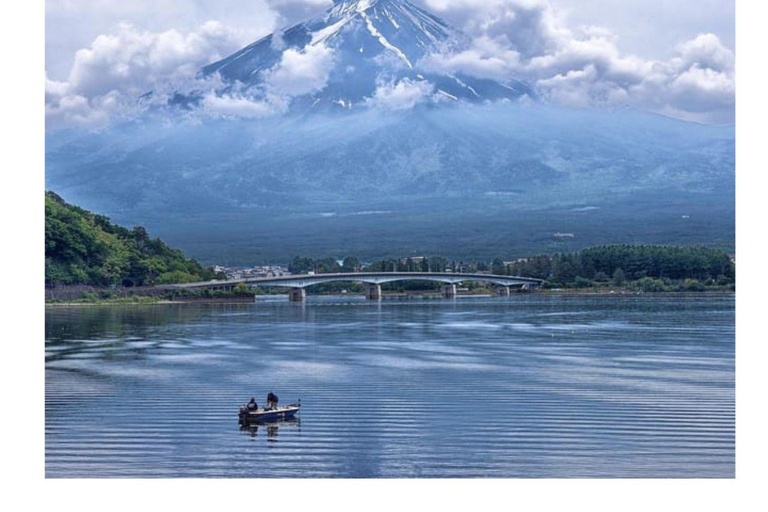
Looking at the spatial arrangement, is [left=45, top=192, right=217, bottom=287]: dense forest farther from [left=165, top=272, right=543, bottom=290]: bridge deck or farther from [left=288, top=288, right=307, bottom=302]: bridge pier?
[left=288, top=288, right=307, bottom=302]: bridge pier

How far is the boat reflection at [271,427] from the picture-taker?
1728 cm

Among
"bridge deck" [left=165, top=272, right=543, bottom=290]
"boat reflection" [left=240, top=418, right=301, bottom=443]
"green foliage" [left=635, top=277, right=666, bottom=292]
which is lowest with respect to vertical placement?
"boat reflection" [left=240, top=418, right=301, bottom=443]

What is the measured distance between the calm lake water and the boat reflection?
0.07 m

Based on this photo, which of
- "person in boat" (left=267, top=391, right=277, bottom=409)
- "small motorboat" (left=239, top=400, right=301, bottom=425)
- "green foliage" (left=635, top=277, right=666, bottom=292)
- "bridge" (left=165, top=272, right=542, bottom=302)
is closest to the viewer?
"small motorboat" (left=239, top=400, right=301, bottom=425)

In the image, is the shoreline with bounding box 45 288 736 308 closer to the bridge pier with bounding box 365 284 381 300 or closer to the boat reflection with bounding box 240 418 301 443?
the bridge pier with bounding box 365 284 381 300

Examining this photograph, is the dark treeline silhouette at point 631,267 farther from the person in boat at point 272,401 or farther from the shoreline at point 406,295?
the person in boat at point 272,401

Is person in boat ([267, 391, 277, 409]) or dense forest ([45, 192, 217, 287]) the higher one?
dense forest ([45, 192, 217, 287])

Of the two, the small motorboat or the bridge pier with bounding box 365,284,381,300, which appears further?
the bridge pier with bounding box 365,284,381,300

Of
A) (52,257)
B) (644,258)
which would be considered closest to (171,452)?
(52,257)

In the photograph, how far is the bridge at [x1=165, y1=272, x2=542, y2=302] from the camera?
66438 millimetres

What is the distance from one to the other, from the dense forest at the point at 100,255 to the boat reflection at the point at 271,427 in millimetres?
43804

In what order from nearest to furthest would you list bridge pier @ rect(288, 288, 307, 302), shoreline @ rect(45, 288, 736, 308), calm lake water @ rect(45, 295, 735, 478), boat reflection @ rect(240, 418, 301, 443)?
calm lake water @ rect(45, 295, 735, 478) → boat reflection @ rect(240, 418, 301, 443) → shoreline @ rect(45, 288, 736, 308) → bridge pier @ rect(288, 288, 307, 302)

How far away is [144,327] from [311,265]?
66.9 metres

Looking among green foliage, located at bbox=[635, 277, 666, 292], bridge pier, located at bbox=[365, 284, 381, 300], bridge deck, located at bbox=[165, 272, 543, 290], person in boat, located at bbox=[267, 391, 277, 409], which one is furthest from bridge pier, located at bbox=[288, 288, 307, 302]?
person in boat, located at bbox=[267, 391, 277, 409]
